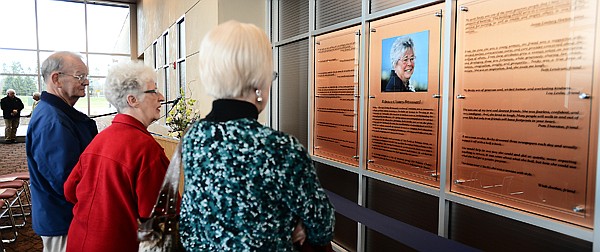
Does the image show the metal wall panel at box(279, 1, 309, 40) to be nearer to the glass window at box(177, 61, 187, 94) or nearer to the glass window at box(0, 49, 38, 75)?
the glass window at box(177, 61, 187, 94)

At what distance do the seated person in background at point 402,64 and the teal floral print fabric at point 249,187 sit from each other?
5.83 ft

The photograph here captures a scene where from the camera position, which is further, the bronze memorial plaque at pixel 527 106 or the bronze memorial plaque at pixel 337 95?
the bronze memorial plaque at pixel 337 95

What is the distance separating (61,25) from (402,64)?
14.7m

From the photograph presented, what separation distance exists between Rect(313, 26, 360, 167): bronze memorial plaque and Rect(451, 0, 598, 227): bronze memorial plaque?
104 centimetres

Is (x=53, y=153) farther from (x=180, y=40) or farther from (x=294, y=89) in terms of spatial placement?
(x=180, y=40)

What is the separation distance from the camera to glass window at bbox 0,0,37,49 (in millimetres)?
13276

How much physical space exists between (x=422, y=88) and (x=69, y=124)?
203cm

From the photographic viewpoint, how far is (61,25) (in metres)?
14.2

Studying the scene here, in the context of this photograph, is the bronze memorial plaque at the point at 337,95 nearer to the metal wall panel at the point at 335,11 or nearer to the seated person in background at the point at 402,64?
the metal wall panel at the point at 335,11

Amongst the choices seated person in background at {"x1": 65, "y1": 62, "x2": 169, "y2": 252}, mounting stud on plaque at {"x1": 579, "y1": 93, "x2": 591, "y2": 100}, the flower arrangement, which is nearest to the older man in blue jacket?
seated person in background at {"x1": 65, "y1": 62, "x2": 169, "y2": 252}

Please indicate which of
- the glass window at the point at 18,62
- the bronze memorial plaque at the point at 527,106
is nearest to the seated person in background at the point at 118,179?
the bronze memorial plaque at the point at 527,106

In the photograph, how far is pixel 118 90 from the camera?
186 cm

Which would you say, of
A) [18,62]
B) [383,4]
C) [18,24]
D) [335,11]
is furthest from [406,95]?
[18,24]

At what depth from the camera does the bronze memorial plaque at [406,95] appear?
8.41 ft
